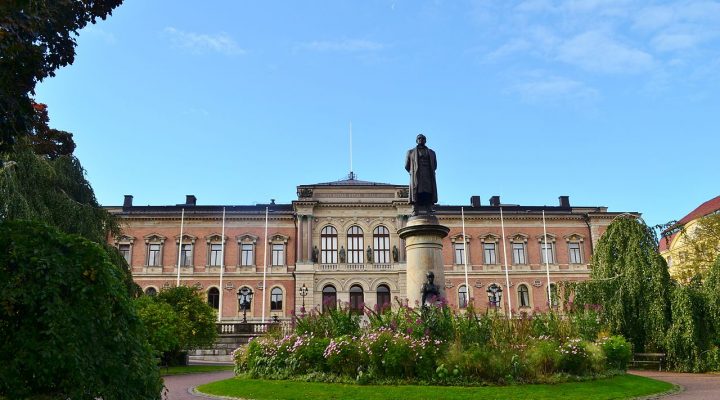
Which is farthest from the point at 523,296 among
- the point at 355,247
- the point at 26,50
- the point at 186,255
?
the point at 26,50

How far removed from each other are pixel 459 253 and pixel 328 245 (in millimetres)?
11493

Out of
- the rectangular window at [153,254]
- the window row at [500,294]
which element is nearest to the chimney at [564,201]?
the window row at [500,294]

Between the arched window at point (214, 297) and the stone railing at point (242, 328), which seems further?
the arched window at point (214, 297)

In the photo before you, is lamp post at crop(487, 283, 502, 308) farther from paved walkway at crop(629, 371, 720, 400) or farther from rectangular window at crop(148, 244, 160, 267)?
rectangular window at crop(148, 244, 160, 267)

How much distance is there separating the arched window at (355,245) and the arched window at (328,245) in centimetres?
127

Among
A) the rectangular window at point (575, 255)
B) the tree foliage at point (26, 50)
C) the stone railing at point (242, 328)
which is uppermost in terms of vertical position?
the rectangular window at point (575, 255)

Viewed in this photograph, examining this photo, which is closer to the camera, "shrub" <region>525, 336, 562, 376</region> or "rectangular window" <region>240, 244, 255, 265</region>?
"shrub" <region>525, 336, 562, 376</region>

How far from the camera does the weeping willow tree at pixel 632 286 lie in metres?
22.0

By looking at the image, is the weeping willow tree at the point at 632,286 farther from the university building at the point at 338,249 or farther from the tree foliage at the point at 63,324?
the university building at the point at 338,249

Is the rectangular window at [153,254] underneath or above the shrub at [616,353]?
above

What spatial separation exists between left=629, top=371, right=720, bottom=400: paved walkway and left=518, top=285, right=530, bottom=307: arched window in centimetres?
2850

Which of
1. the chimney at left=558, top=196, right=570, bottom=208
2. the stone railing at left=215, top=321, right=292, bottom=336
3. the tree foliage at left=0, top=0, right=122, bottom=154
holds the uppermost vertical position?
the chimney at left=558, top=196, right=570, bottom=208

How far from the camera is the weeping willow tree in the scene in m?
22.0

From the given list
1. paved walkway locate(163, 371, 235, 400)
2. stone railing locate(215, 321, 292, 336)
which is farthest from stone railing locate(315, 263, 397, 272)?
paved walkway locate(163, 371, 235, 400)
